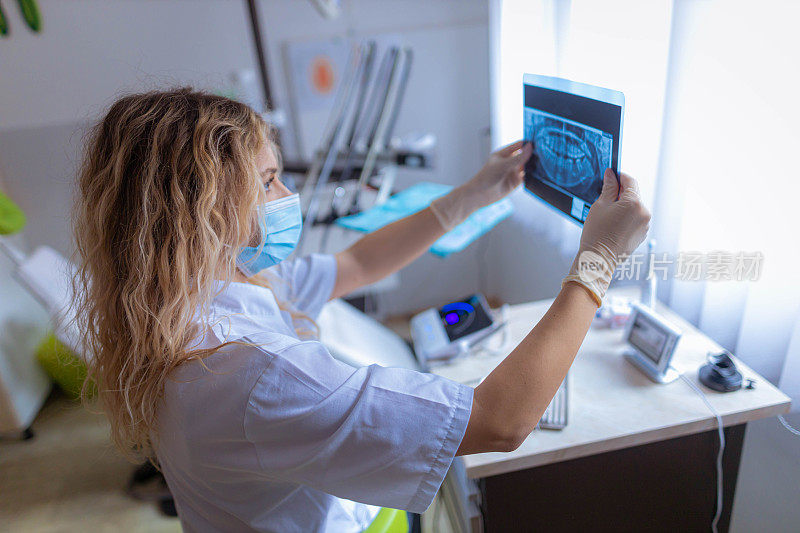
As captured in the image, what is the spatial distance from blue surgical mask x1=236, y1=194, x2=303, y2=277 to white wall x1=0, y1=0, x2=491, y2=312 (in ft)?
6.07

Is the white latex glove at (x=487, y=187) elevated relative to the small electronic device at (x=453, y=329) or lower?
elevated

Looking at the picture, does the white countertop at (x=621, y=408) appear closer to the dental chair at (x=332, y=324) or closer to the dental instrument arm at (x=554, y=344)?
the dental instrument arm at (x=554, y=344)

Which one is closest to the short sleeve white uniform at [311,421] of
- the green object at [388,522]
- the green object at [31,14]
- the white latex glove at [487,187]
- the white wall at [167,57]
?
the green object at [388,522]

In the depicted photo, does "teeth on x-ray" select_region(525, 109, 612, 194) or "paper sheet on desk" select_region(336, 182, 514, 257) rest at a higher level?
"teeth on x-ray" select_region(525, 109, 612, 194)

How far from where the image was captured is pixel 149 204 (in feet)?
2.73

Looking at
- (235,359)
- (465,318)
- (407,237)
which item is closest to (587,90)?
(407,237)

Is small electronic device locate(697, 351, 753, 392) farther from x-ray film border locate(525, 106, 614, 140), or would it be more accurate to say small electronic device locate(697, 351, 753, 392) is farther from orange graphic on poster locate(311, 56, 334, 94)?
orange graphic on poster locate(311, 56, 334, 94)

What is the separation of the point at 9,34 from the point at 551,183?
2799mm

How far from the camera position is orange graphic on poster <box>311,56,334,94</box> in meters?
2.83

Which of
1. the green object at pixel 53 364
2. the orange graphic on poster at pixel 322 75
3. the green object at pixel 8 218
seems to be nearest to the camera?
the green object at pixel 8 218

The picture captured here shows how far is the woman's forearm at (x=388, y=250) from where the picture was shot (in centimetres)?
139

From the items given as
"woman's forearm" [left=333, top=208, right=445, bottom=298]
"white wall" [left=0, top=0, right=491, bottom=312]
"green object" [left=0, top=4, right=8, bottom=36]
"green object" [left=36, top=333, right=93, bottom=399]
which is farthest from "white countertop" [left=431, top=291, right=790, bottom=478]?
"green object" [left=0, top=4, right=8, bottom=36]

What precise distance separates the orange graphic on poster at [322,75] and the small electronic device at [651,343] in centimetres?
202

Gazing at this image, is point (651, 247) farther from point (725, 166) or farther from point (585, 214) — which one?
point (585, 214)
